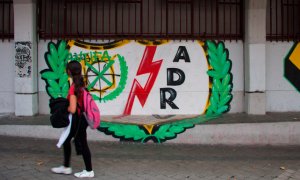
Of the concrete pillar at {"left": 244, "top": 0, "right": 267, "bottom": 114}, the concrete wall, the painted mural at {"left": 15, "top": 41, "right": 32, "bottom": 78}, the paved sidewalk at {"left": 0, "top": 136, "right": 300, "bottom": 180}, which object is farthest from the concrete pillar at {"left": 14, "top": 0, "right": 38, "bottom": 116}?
the concrete pillar at {"left": 244, "top": 0, "right": 267, "bottom": 114}

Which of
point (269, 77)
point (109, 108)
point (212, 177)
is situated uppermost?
point (269, 77)

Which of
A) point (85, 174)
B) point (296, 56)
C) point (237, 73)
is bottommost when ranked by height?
point (85, 174)

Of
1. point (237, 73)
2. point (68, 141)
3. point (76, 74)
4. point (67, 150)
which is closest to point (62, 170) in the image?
point (67, 150)

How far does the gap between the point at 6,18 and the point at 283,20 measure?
633 centimetres

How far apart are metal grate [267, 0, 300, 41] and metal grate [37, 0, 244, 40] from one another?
996mm

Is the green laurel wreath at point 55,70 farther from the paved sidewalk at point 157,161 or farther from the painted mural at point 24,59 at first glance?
the paved sidewalk at point 157,161

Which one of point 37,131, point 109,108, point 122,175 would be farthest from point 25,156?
point 109,108

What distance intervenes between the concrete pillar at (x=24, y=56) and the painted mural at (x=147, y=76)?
41 centimetres

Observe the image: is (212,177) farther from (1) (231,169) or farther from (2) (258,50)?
A: (2) (258,50)

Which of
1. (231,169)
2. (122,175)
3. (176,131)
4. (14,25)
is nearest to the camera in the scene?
(122,175)

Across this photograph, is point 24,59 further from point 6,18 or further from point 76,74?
point 76,74

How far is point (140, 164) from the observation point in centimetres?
723

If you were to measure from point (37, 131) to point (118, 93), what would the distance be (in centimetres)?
197

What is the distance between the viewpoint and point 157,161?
24.4 ft
